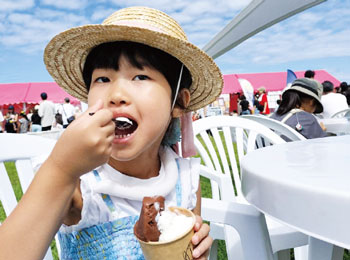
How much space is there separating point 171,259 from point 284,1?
3507 mm

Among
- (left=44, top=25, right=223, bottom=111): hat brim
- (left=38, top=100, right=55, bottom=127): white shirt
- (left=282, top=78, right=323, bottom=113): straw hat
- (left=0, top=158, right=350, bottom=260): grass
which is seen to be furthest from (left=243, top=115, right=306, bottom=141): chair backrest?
(left=38, top=100, right=55, bottom=127): white shirt

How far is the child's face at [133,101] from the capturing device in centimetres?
91

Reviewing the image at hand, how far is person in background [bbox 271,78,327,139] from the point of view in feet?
9.30

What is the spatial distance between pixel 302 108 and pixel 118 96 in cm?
261

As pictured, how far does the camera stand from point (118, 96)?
0.89 metres

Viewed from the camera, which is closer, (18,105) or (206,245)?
(206,245)

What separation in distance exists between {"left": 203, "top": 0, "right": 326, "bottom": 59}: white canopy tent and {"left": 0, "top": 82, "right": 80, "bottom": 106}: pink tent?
11701mm

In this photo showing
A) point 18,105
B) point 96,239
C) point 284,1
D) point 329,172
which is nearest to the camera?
point 329,172

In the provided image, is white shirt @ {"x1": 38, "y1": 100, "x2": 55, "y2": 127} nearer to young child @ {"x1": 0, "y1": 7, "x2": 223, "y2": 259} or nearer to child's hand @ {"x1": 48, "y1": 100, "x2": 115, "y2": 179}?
young child @ {"x1": 0, "y1": 7, "x2": 223, "y2": 259}

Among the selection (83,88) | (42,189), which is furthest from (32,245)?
(83,88)

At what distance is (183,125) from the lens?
1356 mm

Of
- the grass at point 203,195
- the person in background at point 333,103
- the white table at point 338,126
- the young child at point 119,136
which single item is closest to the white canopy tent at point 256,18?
the white table at point 338,126

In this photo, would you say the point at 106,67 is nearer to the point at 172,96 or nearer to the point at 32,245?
the point at 172,96

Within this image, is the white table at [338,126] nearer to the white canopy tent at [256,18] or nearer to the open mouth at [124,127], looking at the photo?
the white canopy tent at [256,18]
